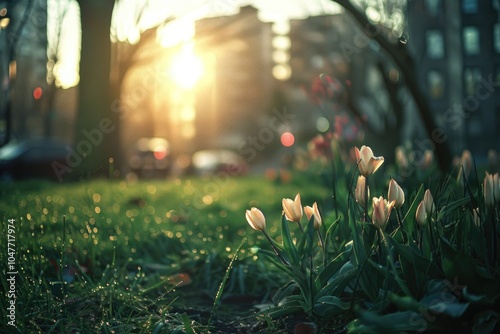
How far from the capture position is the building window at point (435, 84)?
36772mm

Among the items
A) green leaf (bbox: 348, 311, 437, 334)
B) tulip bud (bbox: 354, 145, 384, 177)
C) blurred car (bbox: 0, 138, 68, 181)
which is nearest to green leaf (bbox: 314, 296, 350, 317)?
green leaf (bbox: 348, 311, 437, 334)

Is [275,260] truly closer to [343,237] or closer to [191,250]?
[343,237]

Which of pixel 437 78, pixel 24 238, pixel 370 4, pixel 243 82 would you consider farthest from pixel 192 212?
pixel 243 82

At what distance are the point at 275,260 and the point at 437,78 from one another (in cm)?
3757

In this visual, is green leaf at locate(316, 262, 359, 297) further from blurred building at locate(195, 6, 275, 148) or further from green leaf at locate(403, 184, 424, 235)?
blurred building at locate(195, 6, 275, 148)

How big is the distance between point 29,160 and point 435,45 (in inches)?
1076

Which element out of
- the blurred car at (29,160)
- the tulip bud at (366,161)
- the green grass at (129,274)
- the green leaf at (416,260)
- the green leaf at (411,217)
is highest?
the tulip bud at (366,161)

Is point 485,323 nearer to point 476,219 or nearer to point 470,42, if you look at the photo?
point 476,219

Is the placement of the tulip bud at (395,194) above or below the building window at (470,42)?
below

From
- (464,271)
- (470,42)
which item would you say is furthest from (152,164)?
(464,271)

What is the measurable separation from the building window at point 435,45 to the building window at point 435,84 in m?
1.19

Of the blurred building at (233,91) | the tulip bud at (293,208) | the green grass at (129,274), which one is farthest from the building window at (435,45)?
the tulip bud at (293,208)

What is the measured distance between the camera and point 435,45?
3484cm

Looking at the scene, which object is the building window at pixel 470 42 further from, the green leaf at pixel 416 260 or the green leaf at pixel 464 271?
the green leaf at pixel 464 271
